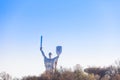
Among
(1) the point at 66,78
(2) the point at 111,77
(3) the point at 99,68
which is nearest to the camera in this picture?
(1) the point at 66,78

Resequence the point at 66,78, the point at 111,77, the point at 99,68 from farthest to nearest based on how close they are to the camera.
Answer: the point at 99,68, the point at 111,77, the point at 66,78

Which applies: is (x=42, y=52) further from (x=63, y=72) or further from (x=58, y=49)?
(x=63, y=72)

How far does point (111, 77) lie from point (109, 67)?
5.78 metres

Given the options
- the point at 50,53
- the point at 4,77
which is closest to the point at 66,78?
the point at 50,53

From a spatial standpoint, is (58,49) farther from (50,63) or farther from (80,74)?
(80,74)

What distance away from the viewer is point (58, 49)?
81.0 m

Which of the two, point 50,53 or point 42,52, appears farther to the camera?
point 42,52

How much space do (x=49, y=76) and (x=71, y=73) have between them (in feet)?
17.4

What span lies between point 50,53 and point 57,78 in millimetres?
16023

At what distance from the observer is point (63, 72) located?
65625 millimetres

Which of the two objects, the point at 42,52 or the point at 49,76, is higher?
the point at 42,52

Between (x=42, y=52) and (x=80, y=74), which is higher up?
(x=42, y=52)

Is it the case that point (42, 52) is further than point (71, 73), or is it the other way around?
point (42, 52)

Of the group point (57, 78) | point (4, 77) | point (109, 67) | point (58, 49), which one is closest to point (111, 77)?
point (109, 67)
